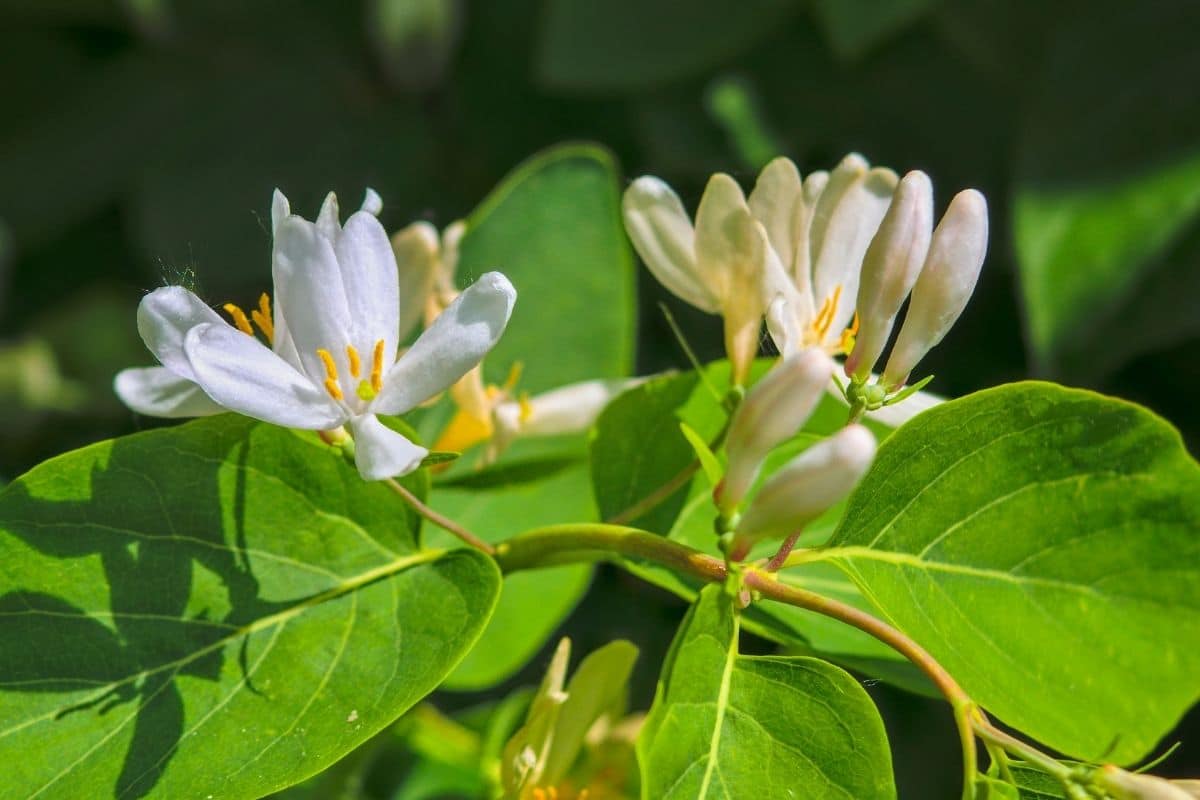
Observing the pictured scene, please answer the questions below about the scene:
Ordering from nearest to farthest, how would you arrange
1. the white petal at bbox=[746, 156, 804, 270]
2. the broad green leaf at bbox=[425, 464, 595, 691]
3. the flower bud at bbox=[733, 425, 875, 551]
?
the flower bud at bbox=[733, 425, 875, 551]
the white petal at bbox=[746, 156, 804, 270]
the broad green leaf at bbox=[425, 464, 595, 691]

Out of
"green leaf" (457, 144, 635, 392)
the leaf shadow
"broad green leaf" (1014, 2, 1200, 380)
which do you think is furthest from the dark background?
the leaf shadow

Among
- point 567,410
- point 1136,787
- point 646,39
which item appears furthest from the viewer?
point 646,39

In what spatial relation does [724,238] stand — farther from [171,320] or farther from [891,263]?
[171,320]

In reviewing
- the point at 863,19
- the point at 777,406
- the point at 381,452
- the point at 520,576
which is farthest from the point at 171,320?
the point at 863,19

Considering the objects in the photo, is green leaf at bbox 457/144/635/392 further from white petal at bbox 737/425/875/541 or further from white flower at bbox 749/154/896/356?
white petal at bbox 737/425/875/541

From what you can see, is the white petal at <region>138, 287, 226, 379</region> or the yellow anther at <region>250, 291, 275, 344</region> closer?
the white petal at <region>138, 287, 226, 379</region>

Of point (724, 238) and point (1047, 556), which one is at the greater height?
point (724, 238)

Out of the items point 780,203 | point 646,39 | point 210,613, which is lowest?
point 210,613
